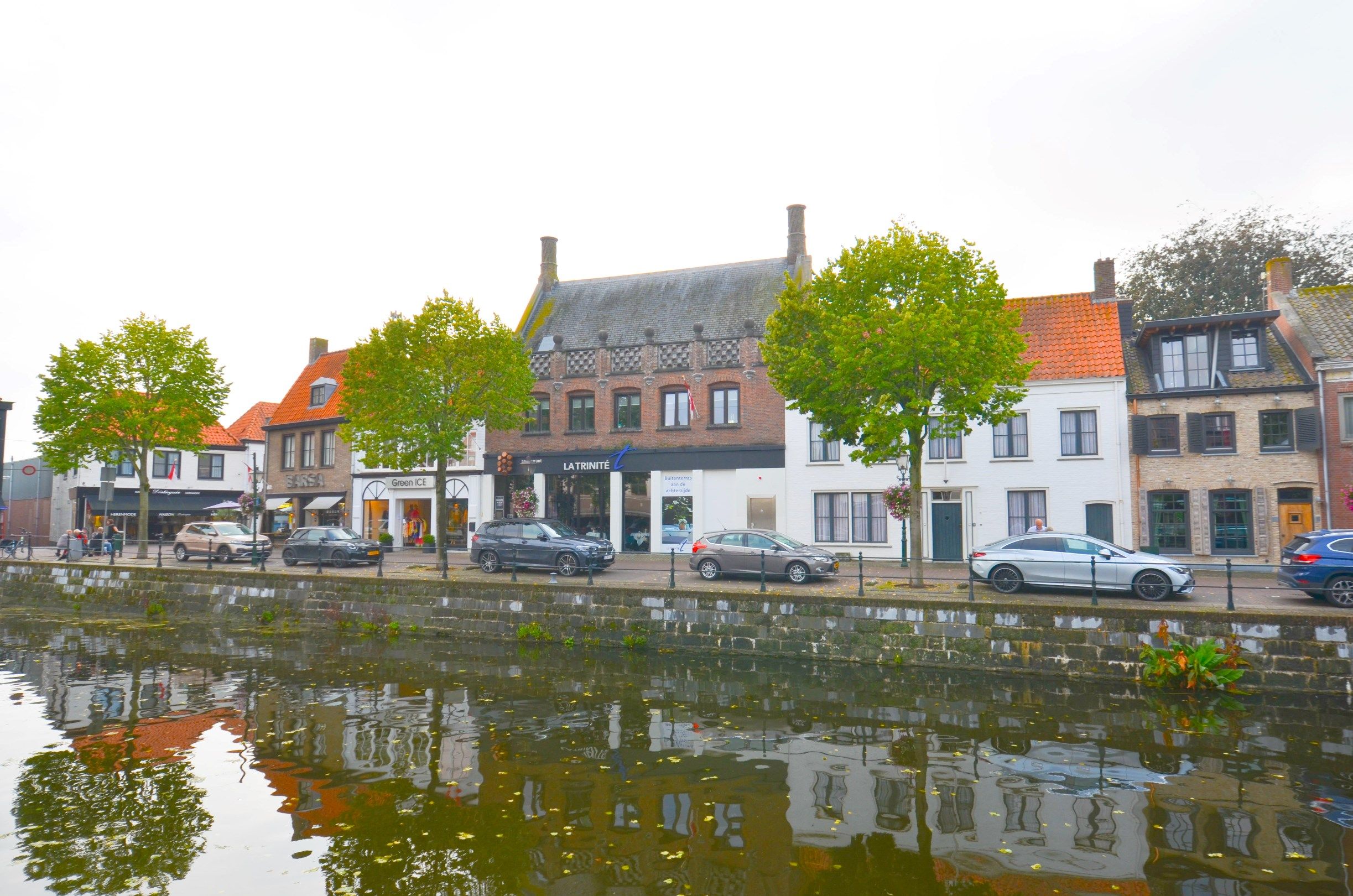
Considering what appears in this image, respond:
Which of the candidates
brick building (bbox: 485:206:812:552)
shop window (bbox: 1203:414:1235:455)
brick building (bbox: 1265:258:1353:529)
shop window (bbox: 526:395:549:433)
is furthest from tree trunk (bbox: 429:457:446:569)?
brick building (bbox: 1265:258:1353:529)

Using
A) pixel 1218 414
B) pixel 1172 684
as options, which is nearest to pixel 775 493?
pixel 1218 414

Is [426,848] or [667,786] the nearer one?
[426,848]

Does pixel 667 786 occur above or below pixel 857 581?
below

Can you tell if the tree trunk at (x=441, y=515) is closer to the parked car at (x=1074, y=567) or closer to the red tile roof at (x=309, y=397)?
the parked car at (x=1074, y=567)

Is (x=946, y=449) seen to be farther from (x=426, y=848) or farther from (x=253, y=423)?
(x=253, y=423)

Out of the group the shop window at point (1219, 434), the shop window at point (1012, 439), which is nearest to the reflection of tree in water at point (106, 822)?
the shop window at point (1012, 439)

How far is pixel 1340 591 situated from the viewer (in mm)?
15508

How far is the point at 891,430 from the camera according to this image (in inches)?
745

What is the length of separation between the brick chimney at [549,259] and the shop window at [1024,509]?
23.2 m

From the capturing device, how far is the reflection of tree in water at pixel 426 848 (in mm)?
6977

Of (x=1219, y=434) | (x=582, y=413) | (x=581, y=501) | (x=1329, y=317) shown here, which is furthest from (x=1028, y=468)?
(x=582, y=413)

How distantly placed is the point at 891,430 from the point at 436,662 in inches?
459

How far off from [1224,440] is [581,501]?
23.0 meters

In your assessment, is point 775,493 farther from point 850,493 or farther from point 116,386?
point 116,386
